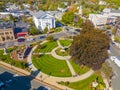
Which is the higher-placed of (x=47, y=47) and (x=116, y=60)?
(x=47, y=47)

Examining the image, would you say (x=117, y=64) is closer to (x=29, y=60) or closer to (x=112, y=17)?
(x=29, y=60)

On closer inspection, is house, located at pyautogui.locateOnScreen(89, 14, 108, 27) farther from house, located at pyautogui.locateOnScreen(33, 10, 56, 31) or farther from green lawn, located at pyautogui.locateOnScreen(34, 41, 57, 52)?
green lawn, located at pyautogui.locateOnScreen(34, 41, 57, 52)

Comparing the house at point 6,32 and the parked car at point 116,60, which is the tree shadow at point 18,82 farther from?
the parked car at point 116,60

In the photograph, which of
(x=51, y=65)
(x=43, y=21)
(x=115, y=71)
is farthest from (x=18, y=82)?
(x=43, y=21)

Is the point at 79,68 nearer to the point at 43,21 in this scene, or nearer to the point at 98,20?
the point at 43,21

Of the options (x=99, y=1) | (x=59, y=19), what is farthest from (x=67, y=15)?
(x=99, y=1)

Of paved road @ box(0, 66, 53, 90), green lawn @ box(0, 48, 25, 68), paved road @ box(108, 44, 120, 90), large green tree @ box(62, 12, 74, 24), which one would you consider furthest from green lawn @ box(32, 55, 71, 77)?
large green tree @ box(62, 12, 74, 24)

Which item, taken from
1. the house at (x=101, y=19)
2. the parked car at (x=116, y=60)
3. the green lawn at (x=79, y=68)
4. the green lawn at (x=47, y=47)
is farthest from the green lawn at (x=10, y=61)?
the house at (x=101, y=19)
